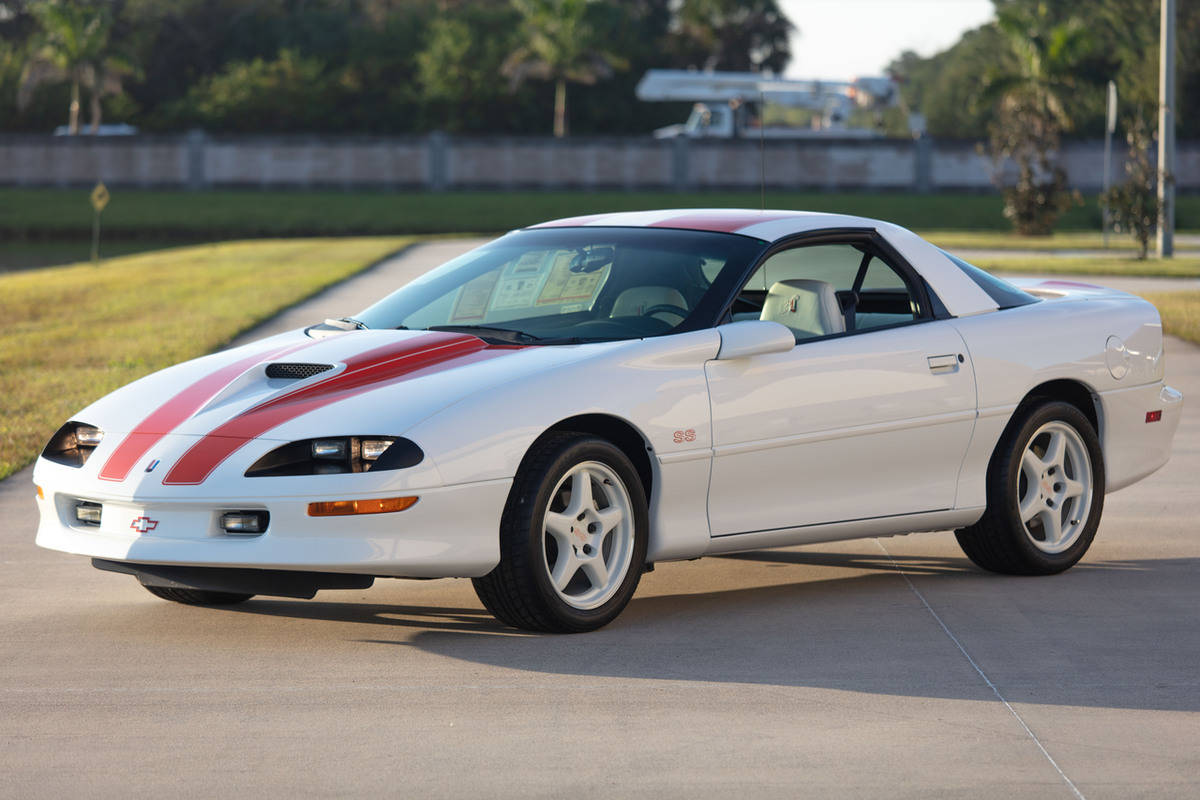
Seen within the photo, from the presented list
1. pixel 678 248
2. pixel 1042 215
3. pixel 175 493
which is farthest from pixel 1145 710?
pixel 1042 215

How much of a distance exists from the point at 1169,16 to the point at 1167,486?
21.6m

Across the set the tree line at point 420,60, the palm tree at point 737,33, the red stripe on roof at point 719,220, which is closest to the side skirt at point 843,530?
the red stripe on roof at point 719,220

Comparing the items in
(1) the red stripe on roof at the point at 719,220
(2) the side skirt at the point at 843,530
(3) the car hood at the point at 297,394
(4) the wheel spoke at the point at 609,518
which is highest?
(1) the red stripe on roof at the point at 719,220

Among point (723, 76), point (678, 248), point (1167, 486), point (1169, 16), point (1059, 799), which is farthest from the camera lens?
point (723, 76)

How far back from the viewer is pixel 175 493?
5.16 m

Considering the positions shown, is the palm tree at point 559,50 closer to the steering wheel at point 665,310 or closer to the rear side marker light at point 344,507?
the steering wheel at point 665,310

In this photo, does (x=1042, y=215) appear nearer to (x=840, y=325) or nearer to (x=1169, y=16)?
(x=1169, y=16)

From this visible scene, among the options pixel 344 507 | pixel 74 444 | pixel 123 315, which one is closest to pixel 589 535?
pixel 344 507

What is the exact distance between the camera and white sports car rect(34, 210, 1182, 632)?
5137 millimetres

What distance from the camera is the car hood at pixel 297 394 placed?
5184mm

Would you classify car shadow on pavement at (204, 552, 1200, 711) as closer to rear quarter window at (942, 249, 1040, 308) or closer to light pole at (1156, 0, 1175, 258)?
rear quarter window at (942, 249, 1040, 308)

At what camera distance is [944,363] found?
6355 millimetres

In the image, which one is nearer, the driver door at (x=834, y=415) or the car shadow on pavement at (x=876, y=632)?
the car shadow on pavement at (x=876, y=632)

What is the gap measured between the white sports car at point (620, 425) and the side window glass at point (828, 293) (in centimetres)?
1
